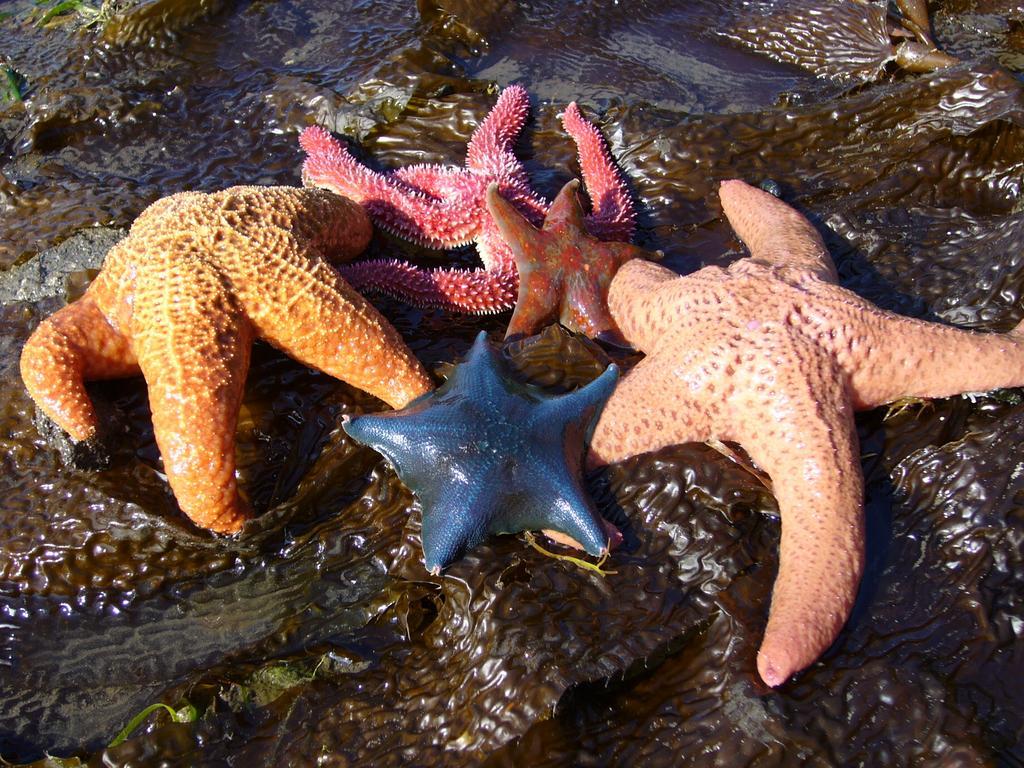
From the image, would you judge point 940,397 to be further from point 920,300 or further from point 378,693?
point 378,693

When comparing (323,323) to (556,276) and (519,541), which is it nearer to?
(556,276)

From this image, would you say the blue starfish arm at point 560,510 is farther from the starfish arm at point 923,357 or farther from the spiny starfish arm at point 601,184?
the spiny starfish arm at point 601,184

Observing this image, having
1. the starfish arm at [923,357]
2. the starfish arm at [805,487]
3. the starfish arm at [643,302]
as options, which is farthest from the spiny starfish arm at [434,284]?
the starfish arm at [923,357]

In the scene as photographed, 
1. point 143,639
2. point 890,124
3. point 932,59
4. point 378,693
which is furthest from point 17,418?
point 932,59

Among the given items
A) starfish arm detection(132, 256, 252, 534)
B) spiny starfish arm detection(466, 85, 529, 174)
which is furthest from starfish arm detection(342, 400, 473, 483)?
spiny starfish arm detection(466, 85, 529, 174)

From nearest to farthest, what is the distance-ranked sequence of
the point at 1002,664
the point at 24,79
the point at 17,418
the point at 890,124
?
the point at 1002,664 → the point at 17,418 → the point at 890,124 → the point at 24,79

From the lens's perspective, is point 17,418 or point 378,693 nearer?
point 378,693
